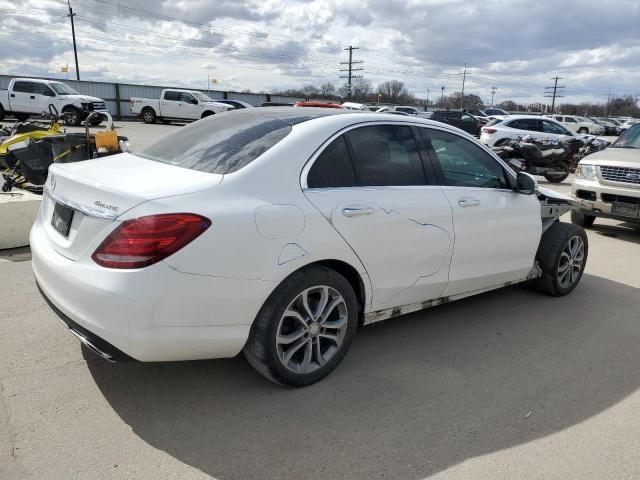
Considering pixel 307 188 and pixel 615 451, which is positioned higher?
Result: pixel 307 188

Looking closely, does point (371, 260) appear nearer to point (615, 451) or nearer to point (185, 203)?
point (185, 203)

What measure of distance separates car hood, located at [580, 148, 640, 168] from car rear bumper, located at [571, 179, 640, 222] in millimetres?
316

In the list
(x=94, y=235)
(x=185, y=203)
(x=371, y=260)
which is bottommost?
(x=371, y=260)

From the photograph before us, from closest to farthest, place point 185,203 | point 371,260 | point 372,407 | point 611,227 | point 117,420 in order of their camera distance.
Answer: point 185,203 < point 117,420 < point 372,407 < point 371,260 < point 611,227

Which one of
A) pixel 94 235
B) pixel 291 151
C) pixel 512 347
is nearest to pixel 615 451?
pixel 512 347

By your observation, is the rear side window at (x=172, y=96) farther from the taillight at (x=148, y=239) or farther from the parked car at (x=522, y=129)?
the taillight at (x=148, y=239)

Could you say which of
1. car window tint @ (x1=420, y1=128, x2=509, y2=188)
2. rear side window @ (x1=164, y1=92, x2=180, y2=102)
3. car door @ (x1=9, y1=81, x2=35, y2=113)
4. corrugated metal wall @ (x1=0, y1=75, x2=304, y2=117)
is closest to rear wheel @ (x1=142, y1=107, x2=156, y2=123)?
rear side window @ (x1=164, y1=92, x2=180, y2=102)

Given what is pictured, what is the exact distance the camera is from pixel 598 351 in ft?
12.8

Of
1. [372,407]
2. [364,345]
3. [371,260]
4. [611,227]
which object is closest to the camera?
[372,407]

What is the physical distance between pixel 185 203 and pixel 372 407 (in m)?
1.54

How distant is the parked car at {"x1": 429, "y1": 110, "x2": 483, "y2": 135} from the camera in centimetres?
2467

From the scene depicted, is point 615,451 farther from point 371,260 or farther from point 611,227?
point 611,227

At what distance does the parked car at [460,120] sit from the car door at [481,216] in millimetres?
19919

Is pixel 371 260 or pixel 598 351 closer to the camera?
pixel 371 260
